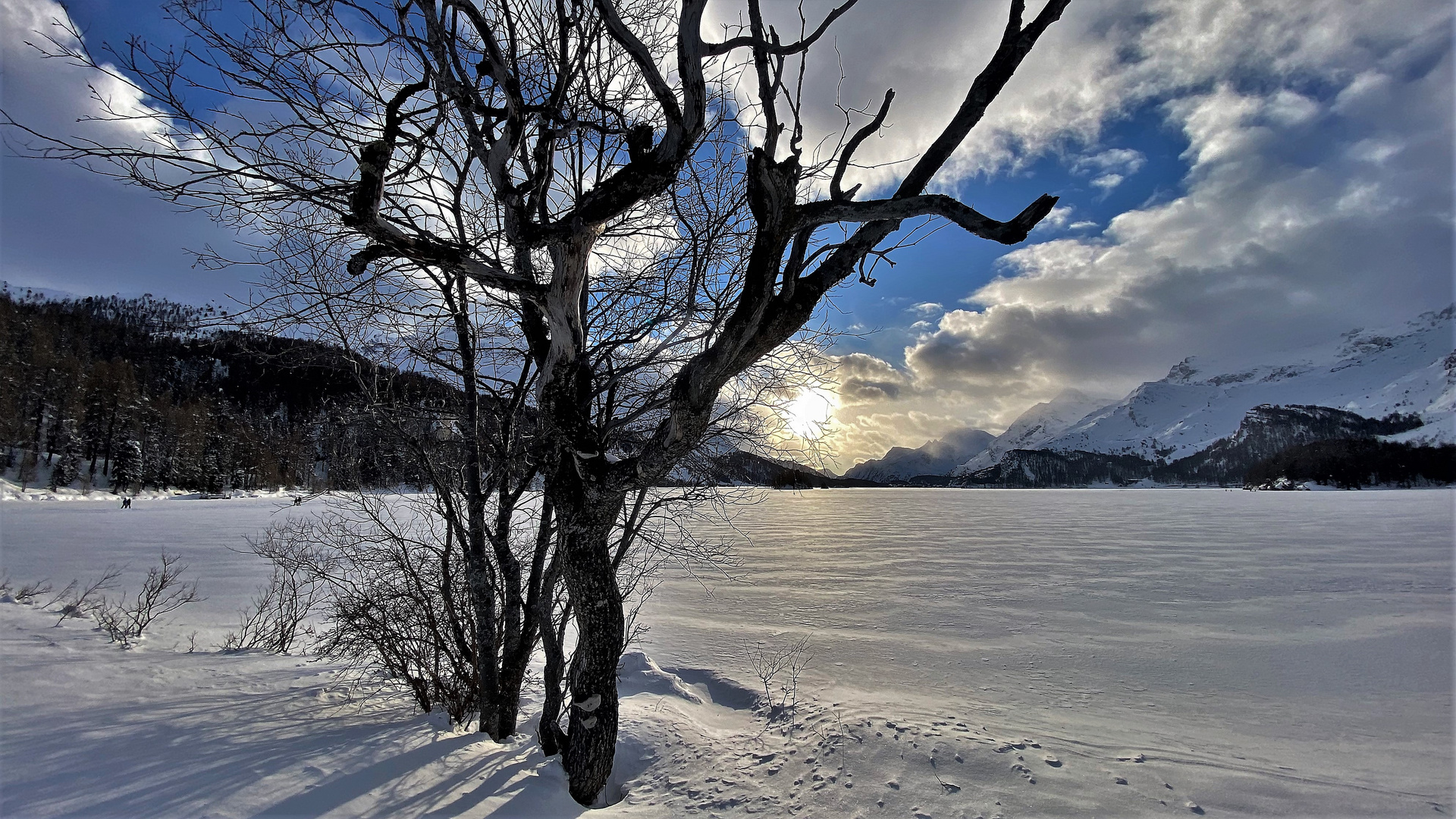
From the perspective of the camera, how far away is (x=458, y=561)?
645cm

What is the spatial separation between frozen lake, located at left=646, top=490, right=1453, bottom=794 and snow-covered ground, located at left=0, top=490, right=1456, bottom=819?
0.05 m

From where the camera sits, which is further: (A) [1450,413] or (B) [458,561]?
(A) [1450,413]

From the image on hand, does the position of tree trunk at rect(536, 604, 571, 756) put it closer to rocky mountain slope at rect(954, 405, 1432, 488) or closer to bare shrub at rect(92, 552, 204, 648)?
bare shrub at rect(92, 552, 204, 648)

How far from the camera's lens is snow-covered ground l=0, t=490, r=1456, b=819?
346cm

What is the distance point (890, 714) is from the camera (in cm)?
577

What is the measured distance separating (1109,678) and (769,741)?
16.7 ft

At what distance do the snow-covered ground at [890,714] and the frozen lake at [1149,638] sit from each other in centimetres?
5

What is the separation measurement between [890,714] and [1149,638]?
6356 millimetres

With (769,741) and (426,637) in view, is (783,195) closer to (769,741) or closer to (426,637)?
(769,741)

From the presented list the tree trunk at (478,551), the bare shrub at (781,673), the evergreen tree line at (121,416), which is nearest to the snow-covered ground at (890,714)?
the bare shrub at (781,673)

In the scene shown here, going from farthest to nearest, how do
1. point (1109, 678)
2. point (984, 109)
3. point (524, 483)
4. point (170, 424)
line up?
point (170, 424)
point (1109, 678)
point (524, 483)
point (984, 109)

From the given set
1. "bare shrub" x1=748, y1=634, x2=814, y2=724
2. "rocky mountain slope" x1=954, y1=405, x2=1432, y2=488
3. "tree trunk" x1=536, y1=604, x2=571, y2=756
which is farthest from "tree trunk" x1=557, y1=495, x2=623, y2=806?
"rocky mountain slope" x1=954, y1=405, x2=1432, y2=488

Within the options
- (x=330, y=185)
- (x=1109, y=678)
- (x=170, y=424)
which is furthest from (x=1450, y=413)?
(x=170, y=424)

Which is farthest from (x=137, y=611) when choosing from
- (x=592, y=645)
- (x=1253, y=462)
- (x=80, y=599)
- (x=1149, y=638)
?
(x=1253, y=462)
